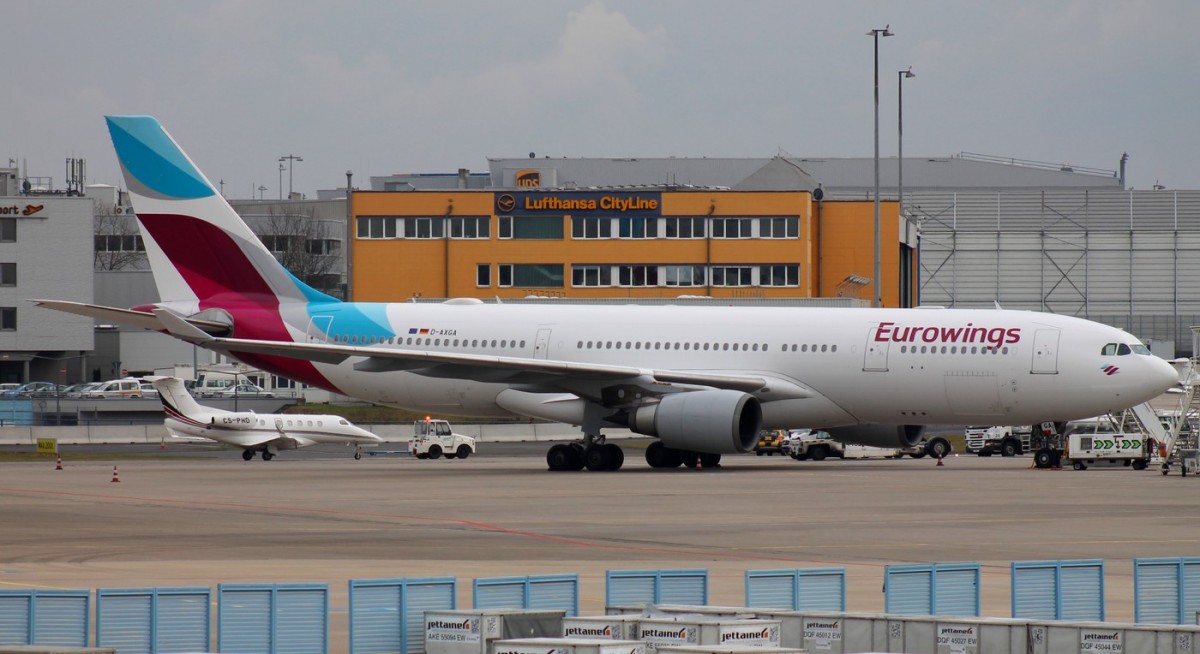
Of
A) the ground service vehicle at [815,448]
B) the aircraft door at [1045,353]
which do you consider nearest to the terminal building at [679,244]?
the ground service vehicle at [815,448]

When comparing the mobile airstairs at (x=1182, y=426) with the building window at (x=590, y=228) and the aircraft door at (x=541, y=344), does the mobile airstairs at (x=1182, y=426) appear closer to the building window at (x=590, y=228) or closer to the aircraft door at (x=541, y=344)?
the aircraft door at (x=541, y=344)

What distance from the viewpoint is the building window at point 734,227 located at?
83.1m

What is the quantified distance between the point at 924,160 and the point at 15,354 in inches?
2991

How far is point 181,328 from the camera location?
4116 centimetres

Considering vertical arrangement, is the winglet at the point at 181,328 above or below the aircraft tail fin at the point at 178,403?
above

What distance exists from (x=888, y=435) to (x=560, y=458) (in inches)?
332

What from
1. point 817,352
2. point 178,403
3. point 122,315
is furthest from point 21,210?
point 817,352

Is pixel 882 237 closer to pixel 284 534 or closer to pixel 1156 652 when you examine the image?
pixel 284 534

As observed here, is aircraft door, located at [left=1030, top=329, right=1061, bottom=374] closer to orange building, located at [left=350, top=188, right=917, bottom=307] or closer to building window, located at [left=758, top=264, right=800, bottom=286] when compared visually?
orange building, located at [left=350, top=188, right=917, bottom=307]

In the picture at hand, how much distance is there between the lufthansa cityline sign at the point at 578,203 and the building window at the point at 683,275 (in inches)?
113

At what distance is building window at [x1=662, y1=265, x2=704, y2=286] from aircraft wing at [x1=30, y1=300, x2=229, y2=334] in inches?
1642

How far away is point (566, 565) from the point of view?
20.0 metres

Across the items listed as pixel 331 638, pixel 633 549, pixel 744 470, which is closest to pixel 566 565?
pixel 633 549

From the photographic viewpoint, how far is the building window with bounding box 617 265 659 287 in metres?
83.6
